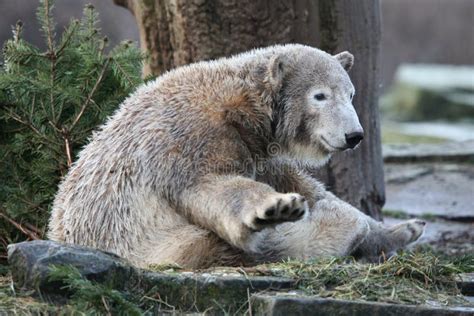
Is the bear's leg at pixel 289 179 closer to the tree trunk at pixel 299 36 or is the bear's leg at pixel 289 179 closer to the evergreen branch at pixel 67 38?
the tree trunk at pixel 299 36

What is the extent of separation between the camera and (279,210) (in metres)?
4.83

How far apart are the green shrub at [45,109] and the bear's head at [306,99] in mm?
1163

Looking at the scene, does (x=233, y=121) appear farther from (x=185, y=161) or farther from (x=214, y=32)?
(x=214, y=32)

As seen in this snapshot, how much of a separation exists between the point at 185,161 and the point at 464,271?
161 centimetres

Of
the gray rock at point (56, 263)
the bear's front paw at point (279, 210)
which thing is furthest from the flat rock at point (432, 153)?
the gray rock at point (56, 263)

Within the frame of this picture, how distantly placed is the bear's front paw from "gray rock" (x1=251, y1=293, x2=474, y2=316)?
1.95 ft

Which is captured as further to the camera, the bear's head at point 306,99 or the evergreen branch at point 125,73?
the evergreen branch at point 125,73

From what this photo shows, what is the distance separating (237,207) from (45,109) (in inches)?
73.3

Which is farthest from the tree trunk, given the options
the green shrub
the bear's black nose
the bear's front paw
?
the bear's front paw

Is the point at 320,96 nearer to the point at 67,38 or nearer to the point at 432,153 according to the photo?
the point at 67,38

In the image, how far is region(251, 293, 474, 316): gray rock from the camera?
4293 mm

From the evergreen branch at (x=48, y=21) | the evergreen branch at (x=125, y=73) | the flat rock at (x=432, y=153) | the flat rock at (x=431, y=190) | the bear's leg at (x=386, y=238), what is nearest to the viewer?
the bear's leg at (x=386, y=238)

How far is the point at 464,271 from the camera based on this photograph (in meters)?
5.15

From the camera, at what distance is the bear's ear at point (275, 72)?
568 cm
